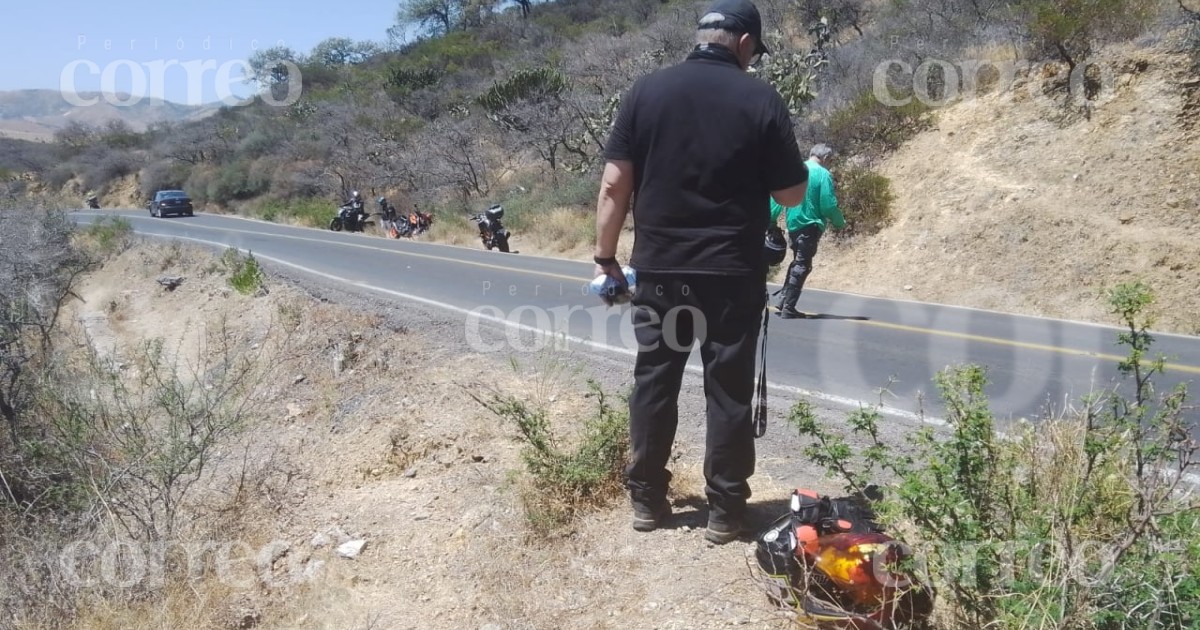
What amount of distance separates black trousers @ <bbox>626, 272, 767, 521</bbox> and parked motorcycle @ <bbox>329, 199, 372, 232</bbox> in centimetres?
2450

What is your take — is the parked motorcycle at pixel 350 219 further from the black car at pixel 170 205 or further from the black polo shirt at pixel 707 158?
the black polo shirt at pixel 707 158

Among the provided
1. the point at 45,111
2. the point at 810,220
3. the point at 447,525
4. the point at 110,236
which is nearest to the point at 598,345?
the point at 810,220

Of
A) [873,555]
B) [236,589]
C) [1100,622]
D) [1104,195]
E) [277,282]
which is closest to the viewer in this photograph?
[1100,622]

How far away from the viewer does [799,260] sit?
8.21 metres

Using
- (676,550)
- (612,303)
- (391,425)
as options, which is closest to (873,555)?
(676,550)

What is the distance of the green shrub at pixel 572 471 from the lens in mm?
3502

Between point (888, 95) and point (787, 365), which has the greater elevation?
point (888, 95)

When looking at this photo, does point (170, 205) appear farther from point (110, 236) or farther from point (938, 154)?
point (938, 154)

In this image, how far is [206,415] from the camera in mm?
4676

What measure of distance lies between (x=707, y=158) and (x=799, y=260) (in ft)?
18.4

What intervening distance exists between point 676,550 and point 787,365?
3.75m


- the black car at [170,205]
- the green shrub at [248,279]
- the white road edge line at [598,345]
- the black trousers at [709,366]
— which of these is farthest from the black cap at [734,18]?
the black car at [170,205]

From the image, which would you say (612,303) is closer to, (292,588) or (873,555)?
(873,555)

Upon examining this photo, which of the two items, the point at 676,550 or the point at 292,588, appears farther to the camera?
the point at 292,588
